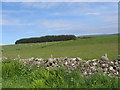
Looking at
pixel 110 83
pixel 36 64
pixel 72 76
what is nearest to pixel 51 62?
pixel 36 64

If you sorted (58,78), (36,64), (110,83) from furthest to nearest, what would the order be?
(36,64) < (58,78) < (110,83)

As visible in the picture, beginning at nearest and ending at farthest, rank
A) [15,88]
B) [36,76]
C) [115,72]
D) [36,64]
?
[15,88] → [36,76] → [115,72] → [36,64]

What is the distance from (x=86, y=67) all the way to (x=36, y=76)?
2348 mm

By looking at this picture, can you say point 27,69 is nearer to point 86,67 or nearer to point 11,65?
point 11,65

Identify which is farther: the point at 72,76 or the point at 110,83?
the point at 72,76

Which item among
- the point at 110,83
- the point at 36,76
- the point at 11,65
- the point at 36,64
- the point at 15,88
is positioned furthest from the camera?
the point at 36,64

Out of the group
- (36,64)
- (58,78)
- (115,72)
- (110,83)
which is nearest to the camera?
(110,83)

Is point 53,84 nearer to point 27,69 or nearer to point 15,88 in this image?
point 15,88

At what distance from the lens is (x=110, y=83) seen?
6.17 m

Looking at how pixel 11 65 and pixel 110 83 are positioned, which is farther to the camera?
pixel 11 65

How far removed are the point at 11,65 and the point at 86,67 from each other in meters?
3.45

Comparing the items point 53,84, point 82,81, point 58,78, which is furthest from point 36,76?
point 82,81

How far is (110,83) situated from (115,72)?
8.00ft

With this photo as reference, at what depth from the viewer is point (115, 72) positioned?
27.8ft
